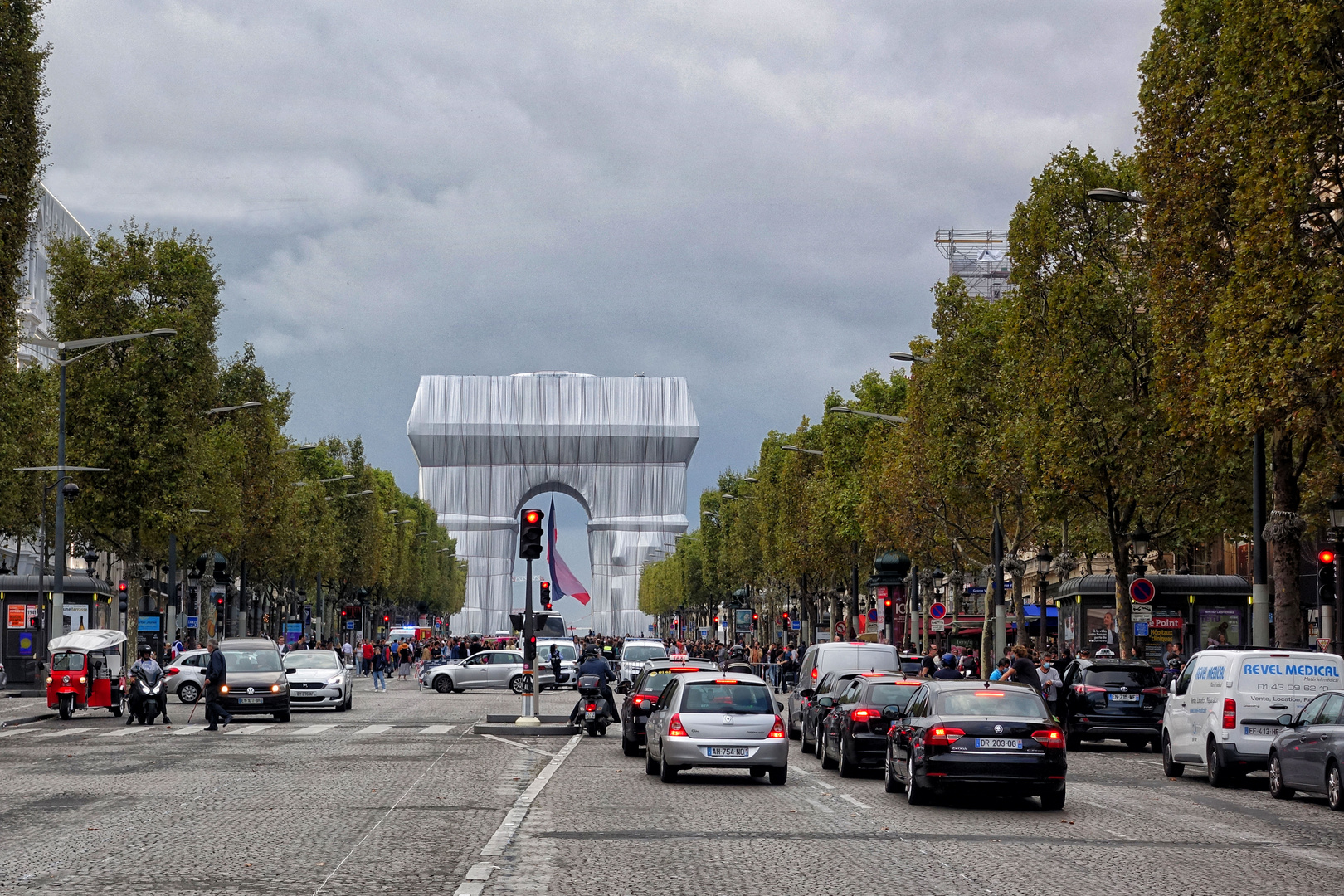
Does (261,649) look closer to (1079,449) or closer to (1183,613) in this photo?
(1079,449)

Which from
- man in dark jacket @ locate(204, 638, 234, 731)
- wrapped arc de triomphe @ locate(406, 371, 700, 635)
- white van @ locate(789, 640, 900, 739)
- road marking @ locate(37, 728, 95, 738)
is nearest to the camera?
road marking @ locate(37, 728, 95, 738)

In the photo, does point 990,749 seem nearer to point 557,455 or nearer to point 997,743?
point 997,743

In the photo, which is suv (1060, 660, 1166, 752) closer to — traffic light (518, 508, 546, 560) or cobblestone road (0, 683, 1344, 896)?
cobblestone road (0, 683, 1344, 896)

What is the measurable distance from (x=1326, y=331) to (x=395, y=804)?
13.0m

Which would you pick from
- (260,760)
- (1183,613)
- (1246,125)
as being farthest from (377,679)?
(1246,125)

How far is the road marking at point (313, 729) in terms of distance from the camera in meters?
33.1

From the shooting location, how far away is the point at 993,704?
738 inches

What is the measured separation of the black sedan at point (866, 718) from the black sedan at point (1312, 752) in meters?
4.38

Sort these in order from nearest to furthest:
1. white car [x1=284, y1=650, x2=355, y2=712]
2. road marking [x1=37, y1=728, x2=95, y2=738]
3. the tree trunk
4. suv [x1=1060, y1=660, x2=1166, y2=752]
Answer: the tree trunk, suv [x1=1060, y1=660, x2=1166, y2=752], road marking [x1=37, y1=728, x2=95, y2=738], white car [x1=284, y1=650, x2=355, y2=712]

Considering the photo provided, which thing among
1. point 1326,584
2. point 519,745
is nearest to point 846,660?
point 519,745

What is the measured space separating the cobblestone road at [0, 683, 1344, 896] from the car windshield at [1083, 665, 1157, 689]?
4.55 m

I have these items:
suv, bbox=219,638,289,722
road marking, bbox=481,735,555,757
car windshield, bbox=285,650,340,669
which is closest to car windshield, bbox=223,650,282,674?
suv, bbox=219,638,289,722

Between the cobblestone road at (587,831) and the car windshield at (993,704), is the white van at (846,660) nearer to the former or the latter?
the cobblestone road at (587,831)

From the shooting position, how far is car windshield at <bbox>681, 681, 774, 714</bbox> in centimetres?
2167
